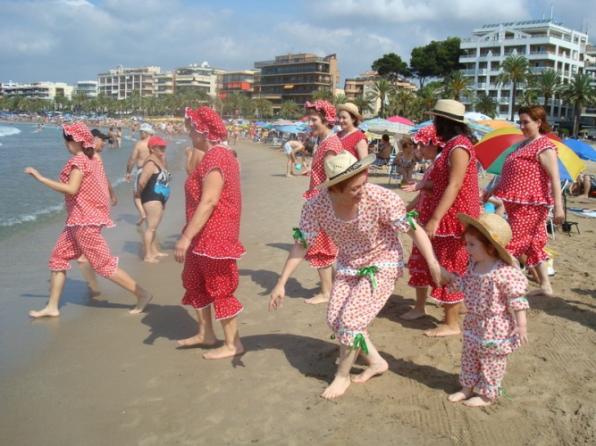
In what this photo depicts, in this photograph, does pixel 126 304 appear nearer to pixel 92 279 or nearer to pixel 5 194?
pixel 92 279

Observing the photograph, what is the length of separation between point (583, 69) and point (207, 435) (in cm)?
10336

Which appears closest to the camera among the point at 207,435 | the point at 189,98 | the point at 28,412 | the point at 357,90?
the point at 207,435

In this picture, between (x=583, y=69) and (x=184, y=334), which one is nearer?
(x=184, y=334)

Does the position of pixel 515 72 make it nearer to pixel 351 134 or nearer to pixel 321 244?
pixel 351 134

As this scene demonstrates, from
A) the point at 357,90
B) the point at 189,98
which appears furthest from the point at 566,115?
the point at 189,98

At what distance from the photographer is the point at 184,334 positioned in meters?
4.84

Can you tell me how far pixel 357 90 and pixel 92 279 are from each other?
121 m

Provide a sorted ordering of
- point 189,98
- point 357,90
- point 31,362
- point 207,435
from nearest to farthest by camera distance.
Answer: point 207,435
point 31,362
point 357,90
point 189,98

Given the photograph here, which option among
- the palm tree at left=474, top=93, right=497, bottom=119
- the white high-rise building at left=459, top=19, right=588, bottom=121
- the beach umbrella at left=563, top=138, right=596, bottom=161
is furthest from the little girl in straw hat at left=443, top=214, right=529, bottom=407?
the white high-rise building at left=459, top=19, right=588, bottom=121

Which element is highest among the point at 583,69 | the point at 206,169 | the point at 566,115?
the point at 583,69

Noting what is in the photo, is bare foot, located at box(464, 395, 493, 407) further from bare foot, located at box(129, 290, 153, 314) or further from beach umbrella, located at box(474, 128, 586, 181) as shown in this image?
beach umbrella, located at box(474, 128, 586, 181)

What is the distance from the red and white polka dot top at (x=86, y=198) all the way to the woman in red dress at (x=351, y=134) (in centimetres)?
229

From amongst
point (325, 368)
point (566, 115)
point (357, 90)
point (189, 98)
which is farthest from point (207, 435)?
point (189, 98)

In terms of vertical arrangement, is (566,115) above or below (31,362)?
above
